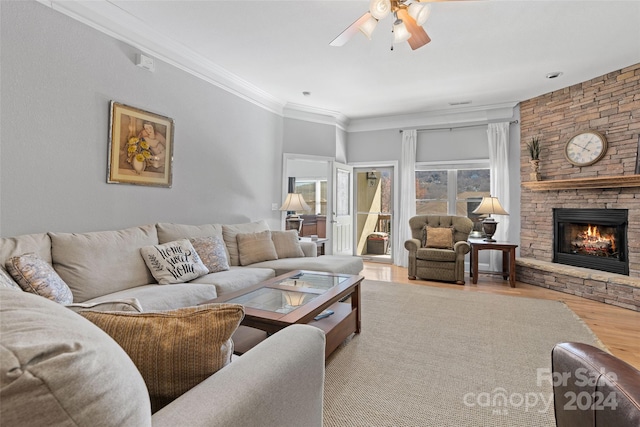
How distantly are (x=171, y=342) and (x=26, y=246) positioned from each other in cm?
193

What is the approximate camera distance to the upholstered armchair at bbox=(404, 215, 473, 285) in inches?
178

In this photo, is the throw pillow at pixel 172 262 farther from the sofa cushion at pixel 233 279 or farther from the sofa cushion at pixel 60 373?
the sofa cushion at pixel 60 373

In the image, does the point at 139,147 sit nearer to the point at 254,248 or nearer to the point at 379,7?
the point at 254,248

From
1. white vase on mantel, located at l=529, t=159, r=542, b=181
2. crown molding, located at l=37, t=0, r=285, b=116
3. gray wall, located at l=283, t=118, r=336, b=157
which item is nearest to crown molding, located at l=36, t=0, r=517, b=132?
crown molding, located at l=37, t=0, r=285, b=116

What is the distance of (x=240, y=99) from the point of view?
169 inches

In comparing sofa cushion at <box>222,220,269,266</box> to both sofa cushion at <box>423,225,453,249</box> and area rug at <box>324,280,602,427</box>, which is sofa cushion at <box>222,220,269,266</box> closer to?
area rug at <box>324,280,602,427</box>

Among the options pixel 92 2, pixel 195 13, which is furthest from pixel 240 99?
pixel 92 2

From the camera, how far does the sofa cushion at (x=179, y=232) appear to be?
2.96 m

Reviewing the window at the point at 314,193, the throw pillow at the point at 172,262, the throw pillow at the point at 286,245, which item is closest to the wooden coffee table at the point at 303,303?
the throw pillow at the point at 172,262

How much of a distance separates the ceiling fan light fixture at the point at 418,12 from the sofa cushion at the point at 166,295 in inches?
99.4

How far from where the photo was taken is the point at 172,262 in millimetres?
2625

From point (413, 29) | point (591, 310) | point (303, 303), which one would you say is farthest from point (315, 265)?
point (591, 310)

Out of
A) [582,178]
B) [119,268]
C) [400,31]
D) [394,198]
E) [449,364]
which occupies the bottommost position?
[449,364]

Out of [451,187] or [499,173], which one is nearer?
[499,173]
